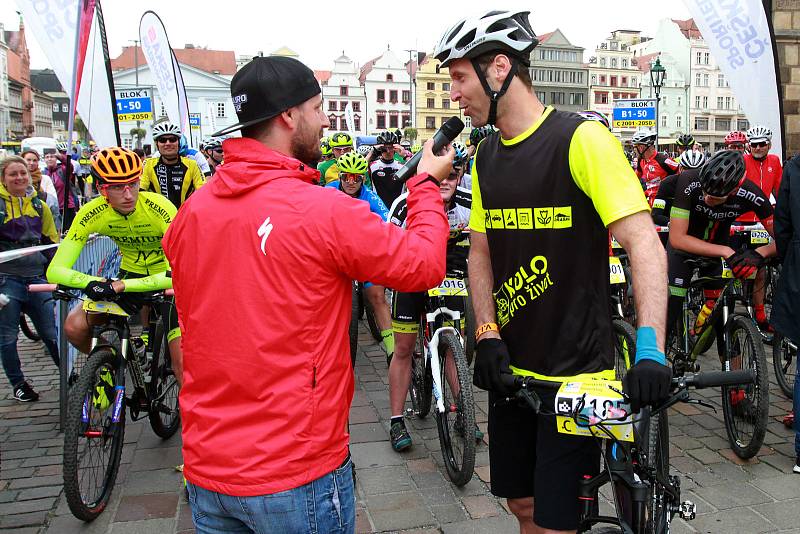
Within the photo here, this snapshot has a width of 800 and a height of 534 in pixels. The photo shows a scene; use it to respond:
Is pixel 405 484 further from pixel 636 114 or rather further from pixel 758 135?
→ pixel 636 114

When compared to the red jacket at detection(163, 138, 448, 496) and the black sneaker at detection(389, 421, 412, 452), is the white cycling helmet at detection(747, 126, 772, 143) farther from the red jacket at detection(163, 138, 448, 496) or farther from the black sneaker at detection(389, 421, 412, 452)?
the red jacket at detection(163, 138, 448, 496)

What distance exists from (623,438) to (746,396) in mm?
3206

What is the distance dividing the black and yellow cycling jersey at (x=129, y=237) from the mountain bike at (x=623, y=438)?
10.2ft

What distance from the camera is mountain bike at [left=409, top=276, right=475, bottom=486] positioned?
14.4ft

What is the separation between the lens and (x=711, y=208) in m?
5.45

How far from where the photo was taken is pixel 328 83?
8850cm

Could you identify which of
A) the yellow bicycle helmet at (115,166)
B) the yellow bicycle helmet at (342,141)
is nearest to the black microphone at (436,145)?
the yellow bicycle helmet at (115,166)

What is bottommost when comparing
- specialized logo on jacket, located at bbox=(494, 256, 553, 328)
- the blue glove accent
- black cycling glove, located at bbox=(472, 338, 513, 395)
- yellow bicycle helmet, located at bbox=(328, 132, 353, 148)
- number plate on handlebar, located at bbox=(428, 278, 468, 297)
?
number plate on handlebar, located at bbox=(428, 278, 468, 297)

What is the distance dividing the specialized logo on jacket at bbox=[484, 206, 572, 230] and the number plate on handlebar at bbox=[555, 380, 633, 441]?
56cm

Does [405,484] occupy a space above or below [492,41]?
below

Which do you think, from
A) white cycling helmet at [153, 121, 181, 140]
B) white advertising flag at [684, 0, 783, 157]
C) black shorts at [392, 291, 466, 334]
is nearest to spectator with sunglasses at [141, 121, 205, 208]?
white cycling helmet at [153, 121, 181, 140]

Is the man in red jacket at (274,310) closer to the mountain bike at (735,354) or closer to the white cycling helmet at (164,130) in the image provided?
the mountain bike at (735,354)

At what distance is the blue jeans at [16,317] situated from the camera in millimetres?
6500

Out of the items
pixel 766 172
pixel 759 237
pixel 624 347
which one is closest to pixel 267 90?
pixel 624 347
